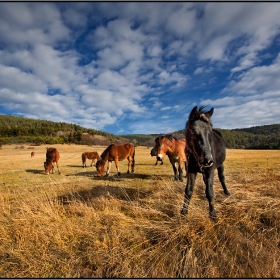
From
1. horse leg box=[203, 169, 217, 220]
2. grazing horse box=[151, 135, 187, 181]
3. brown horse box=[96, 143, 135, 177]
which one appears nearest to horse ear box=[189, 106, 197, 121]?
horse leg box=[203, 169, 217, 220]

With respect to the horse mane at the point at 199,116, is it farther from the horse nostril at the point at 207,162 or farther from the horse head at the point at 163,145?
the horse head at the point at 163,145

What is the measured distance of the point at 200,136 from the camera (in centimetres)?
339

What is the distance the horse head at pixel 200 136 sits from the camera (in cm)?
332

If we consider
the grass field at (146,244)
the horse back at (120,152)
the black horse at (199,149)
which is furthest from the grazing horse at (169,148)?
the horse back at (120,152)

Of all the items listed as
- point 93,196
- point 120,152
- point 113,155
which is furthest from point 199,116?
point 120,152

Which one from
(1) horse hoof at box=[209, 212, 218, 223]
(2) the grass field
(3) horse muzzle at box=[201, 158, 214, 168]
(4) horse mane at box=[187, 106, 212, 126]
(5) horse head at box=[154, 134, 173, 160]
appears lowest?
(2) the grass field

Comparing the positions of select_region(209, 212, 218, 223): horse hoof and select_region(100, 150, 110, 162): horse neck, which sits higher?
select_region(100, 150, 110, 162): horse neck

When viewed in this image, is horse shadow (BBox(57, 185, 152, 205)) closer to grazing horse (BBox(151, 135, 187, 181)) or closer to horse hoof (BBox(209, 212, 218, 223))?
horse hoof (BBox(209, 212, 218, 223))

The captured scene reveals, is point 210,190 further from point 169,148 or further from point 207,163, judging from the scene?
point 169,148

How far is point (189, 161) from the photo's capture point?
12.9 ft

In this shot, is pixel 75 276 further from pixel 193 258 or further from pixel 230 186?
pixel 230 186

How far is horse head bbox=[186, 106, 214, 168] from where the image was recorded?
3.32 meters

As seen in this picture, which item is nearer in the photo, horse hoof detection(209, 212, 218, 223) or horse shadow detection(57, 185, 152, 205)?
horse hoof detection(209, 212, 218, 223)

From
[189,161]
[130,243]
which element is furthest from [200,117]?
[130,243]
